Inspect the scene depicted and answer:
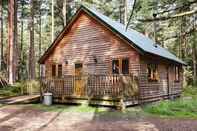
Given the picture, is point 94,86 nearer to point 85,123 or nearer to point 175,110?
point 175,110

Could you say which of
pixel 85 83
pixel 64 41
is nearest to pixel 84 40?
pixel 64 41

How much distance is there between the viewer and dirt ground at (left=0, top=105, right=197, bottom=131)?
1081cm

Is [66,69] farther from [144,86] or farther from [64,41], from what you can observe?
[144,86]

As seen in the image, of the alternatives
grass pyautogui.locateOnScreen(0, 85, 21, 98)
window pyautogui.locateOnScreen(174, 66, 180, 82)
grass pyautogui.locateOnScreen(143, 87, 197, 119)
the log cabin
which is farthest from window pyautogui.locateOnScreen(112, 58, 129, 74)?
grass pyautogui.locateOnScreen(0, 85, 21, 98)

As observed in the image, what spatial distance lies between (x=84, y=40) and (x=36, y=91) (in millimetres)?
7251

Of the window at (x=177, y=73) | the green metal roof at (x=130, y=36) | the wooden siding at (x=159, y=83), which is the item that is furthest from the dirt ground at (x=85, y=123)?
the window at (x=177, y=73)

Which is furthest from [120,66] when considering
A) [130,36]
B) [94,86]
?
[94,86]

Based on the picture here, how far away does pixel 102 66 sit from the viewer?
2117 cm

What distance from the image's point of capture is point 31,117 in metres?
Result: 13.6

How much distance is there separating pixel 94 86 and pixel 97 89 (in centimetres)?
28

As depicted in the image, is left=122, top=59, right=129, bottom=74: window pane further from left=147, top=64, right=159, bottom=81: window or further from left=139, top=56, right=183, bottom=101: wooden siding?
left=147, top=64, right=159, bottom=81: window

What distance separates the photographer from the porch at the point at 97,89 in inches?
670

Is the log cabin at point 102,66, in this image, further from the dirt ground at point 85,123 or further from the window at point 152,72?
the dirt ground at point 85,123

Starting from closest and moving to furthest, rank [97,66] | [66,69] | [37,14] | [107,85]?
[107,85]
[97,66]
[66,69]
[37,14]
